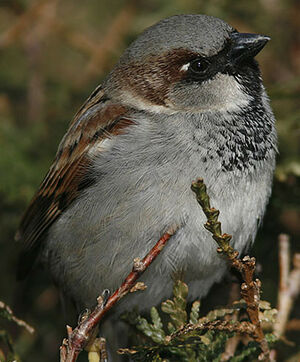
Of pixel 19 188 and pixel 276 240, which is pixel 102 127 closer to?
pixel 19 188

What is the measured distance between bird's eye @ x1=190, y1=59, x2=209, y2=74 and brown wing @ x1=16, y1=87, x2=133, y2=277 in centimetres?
43

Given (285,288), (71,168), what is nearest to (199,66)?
(71,168)

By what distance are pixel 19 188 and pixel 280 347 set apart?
187cm

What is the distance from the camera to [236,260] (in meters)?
2.08

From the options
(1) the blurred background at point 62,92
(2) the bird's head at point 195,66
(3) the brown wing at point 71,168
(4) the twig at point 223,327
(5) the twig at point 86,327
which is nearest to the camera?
(5) the twig at point 86,327

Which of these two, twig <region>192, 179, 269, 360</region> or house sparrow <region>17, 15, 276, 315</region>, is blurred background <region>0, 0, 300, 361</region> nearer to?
house sparrow <region>17, 15, 276, 315</region>

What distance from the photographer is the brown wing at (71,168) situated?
3223 millimetres

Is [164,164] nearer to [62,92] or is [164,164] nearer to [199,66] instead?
[199,66]

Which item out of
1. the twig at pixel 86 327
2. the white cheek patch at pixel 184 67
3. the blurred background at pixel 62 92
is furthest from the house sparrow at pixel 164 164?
the twig at pixel 86 327

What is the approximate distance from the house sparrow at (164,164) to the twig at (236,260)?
0.72m

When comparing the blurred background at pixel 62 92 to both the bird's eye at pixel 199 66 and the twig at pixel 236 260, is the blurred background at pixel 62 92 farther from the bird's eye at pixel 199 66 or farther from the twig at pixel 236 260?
the twig at pixel 236 260

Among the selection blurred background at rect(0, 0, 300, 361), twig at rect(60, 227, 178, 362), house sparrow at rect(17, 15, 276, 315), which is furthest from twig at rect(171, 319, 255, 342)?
blurred background at rect(0, 0, 300, 361)

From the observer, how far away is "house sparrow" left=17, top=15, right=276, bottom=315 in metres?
2.88

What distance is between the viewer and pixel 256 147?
3.05m
